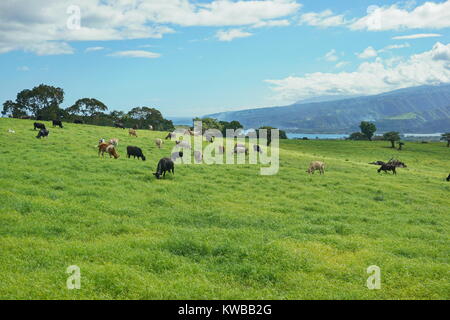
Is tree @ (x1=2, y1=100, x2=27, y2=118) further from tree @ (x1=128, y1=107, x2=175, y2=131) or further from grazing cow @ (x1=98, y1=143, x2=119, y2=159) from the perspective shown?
grazing cow @ (x1=98, y1=143, x2=119, y2=159)

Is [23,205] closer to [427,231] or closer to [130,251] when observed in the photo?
[130,251]

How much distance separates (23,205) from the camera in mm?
12695

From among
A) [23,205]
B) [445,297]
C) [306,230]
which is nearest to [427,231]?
[306,230]

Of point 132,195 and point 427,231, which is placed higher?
point 132,195

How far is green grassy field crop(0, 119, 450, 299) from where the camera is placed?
788 centimetres

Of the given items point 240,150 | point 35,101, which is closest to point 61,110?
point 35,101

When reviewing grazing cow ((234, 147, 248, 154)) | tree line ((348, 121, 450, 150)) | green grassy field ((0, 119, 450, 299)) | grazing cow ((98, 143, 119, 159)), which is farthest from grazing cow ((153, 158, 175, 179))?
tree line ((348, 121, 450, 150))

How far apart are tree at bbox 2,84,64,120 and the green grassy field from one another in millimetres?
85060

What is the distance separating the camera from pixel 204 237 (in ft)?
36.4

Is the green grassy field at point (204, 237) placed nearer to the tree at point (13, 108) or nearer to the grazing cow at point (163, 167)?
the grazing cow at point (163, 167)

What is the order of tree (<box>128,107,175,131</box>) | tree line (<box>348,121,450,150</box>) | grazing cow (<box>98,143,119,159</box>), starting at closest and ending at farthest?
grazing cow (<box>98,143,119,159</box>) < tree line (<box>348,121,450,150</box>) < tree (<box>128,107,175,131</box>)

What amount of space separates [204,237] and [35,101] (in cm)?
10227

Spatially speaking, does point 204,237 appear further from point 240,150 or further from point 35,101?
point 35,101
